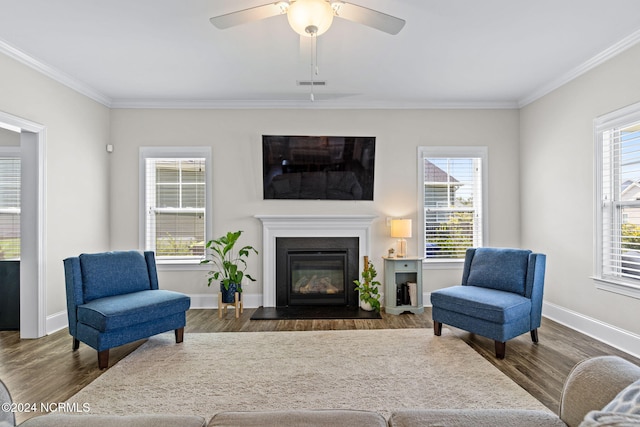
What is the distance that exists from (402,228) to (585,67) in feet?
8.28

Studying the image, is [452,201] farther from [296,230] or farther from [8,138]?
[8,138]

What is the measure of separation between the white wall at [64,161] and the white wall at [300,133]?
10.4 inches

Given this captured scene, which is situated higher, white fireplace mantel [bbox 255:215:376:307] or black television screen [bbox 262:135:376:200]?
black television screen [bbox 262:135:376:200]

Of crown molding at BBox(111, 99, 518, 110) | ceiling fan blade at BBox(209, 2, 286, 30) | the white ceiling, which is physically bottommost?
ceiling fan blade at BBox(209, 2, 286, 30)

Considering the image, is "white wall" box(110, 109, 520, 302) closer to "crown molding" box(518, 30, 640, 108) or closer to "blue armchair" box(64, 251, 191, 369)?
"crown molding" box(518, 30, 640, 108)

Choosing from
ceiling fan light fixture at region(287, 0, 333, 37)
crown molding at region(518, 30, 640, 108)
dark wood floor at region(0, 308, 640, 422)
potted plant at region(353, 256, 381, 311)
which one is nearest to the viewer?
ceiling fan light fixture at region(287, 0, 333, 37)

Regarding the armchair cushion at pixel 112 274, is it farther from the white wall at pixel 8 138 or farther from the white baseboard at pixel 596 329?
the white baseboard at pixel 596 329

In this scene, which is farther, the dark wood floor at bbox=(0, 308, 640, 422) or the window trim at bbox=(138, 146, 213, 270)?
the window trim at bbox=(138, 146, 213, 270)

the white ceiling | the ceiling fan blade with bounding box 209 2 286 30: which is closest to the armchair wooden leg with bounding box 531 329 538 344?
the white ceiling

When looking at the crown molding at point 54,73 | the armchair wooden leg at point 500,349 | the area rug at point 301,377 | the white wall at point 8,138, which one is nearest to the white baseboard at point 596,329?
the armchair wooden leg at point 500,349

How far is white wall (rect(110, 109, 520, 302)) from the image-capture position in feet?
15.5

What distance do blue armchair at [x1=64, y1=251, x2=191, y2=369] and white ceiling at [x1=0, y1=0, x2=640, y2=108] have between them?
6.45 ft

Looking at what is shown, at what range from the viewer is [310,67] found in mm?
3709

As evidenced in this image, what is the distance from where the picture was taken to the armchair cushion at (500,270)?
3.38m
